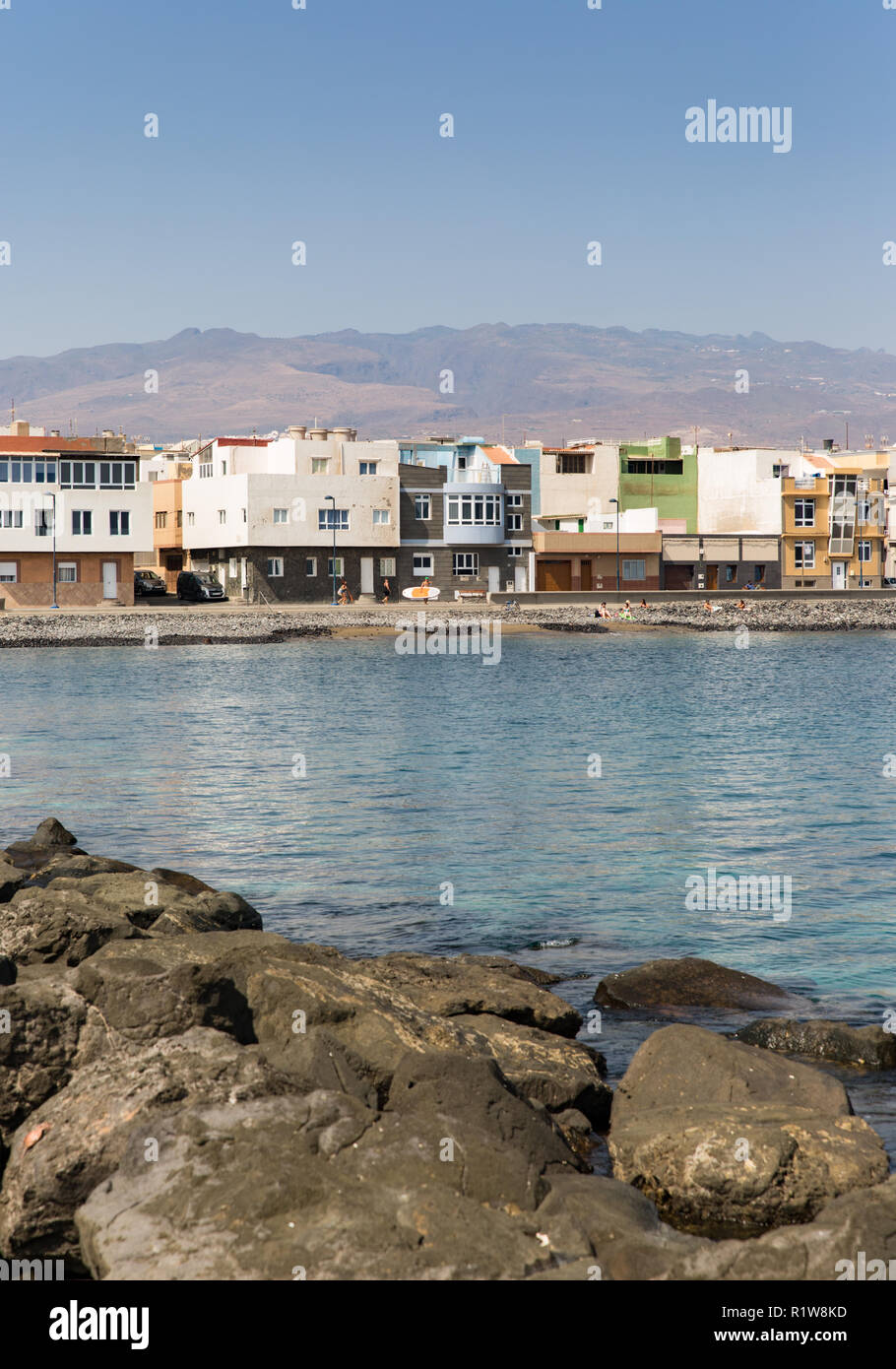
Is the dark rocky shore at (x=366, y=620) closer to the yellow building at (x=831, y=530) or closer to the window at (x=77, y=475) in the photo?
the yellow building at (x=831, y=530)

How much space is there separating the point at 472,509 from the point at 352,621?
16120 millimetres

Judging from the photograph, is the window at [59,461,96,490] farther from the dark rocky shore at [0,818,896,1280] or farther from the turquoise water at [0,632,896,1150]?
the dark rocky shore at [0,818,896,1280]

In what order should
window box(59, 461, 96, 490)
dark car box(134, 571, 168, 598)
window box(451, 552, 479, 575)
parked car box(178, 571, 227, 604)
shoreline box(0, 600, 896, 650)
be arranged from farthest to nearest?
window box(451, 552, 479, 575) < dark car box(134, 571, 168, 598) < parked car box(178, 571, 227, 604) < window box(59, 461, 96, 490) < shoreline box(0, 600, 896, 650)

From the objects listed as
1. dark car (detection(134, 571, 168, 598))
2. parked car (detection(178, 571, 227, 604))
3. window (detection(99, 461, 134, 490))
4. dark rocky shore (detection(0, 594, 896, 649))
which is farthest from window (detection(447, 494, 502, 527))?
window (detection(99, 461, 134, 490))

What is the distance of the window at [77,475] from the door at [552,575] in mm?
31981

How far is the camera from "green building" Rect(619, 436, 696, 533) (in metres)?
107

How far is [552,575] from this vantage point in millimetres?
100438

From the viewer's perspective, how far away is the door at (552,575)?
99938 millimetres

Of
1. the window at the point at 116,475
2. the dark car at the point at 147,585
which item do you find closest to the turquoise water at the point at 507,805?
the window at the point at 116,475

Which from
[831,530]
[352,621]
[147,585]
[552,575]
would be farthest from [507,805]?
[831,530]

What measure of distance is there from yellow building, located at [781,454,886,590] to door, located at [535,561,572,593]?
17.8m

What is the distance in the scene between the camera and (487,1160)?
802cm

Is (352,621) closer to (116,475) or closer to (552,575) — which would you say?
(116,475)
